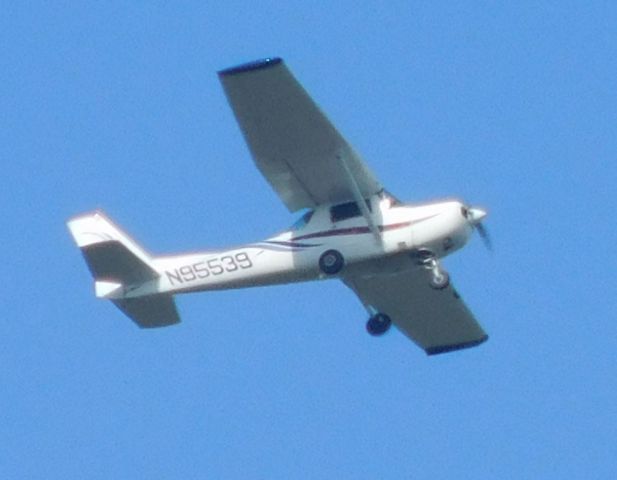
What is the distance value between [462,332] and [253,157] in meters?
5.54

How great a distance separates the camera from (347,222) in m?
39.9

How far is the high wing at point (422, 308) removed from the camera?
41750mm

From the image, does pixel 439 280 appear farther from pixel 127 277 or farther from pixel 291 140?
pixel 127 277

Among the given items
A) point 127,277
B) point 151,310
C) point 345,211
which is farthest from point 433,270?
point 127,277

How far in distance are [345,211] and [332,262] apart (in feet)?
2.82

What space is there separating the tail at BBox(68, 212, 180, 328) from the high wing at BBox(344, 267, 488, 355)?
9.54 ft

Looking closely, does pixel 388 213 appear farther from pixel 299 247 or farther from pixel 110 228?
pixel 110 228

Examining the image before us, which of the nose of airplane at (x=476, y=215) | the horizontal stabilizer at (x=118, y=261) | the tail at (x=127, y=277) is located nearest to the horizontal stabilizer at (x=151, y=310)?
the tail at (x=127, y=277)

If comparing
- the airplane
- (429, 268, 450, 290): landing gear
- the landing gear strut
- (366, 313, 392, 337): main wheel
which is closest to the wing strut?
the airplane

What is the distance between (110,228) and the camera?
42000 mm

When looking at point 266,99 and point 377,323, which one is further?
point 377,323

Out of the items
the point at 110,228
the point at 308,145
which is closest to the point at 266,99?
the point at 308,145

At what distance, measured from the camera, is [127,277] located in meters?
40.8

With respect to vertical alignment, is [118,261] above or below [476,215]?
below
